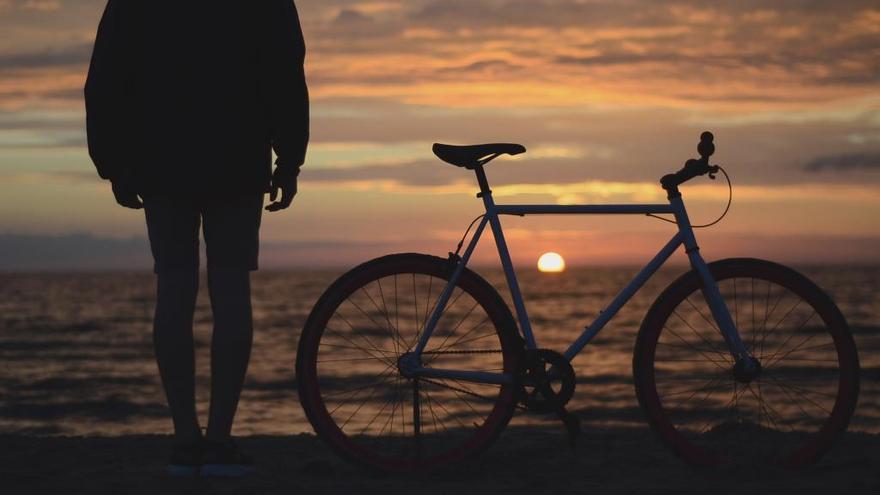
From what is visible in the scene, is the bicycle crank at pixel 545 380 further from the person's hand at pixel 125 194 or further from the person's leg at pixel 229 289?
the person's hand at pixel 125 194

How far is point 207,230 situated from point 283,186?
0.34 metres

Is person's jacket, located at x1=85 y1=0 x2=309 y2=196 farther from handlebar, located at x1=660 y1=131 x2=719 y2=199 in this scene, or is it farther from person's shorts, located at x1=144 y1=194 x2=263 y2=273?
handlebar, located at x1=660 y1=131 x2=719 y2=199

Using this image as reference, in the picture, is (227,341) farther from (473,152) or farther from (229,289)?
(473,152)

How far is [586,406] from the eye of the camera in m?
14.8

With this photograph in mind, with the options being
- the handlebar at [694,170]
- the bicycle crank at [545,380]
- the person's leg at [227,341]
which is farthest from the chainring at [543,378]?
the person's leg at [227,341]

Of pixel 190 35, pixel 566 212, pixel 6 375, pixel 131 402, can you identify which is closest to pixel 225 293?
pixel 190 35

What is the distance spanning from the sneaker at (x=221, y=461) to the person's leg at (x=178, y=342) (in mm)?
86

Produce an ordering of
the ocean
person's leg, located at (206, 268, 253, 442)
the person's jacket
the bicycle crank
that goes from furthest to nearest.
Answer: the ocean, the bicycle crank, person's leg, located at (206, 268, 253, 442), the person's jacket

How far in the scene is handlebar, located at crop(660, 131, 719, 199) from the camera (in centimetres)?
412

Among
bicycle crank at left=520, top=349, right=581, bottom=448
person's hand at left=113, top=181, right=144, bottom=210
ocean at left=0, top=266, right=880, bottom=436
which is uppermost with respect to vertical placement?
person's hand at left=113, top=181, right=144, bottom=210

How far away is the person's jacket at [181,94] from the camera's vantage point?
12.5 feet

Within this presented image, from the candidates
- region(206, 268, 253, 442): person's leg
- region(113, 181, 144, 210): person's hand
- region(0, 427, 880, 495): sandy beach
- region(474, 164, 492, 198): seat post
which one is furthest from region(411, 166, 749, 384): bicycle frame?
region(113, 181, 144, 210): person's hand

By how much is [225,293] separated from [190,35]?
101 centimetres

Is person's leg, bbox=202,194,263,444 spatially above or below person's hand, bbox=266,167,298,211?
below
